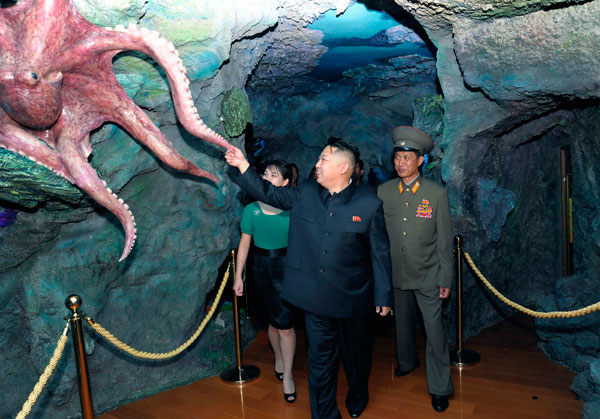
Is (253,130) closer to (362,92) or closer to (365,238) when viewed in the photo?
(362,92)

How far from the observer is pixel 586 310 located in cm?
315

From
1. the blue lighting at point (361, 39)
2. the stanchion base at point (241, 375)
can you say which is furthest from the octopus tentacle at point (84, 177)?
the blue lighting at point (361, 39)

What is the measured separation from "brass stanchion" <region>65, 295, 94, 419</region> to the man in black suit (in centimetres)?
119

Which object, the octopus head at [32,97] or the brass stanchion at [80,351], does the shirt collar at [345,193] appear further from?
the octopus head at [32,97]

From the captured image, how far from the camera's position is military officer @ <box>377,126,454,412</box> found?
146 inches

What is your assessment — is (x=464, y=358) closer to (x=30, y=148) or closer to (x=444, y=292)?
(x=444, y=292)

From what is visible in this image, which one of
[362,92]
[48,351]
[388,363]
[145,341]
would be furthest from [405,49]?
[48,351]

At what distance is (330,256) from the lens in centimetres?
319

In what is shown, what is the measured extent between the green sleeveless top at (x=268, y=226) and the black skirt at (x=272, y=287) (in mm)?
61

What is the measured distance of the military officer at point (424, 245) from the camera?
3.72 meters

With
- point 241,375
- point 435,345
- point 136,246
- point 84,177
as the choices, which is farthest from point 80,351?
point 435,345

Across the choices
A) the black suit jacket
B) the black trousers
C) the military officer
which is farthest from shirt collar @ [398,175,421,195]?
the black trousers

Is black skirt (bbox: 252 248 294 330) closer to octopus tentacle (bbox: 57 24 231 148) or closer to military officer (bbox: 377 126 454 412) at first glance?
military officer (bbox: 377 126 454 412)

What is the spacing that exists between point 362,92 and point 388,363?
400 centimetres
